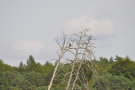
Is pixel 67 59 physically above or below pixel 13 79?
below

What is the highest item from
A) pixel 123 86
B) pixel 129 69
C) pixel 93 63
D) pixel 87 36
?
pixel 129 69

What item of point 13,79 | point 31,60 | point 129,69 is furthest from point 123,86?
point 31,60

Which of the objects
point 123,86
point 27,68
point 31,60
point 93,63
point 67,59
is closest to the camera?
point 93,63

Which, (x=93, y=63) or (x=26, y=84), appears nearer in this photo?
(x=93, y=63)

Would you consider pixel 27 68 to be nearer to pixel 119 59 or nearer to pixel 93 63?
pixel 119 59

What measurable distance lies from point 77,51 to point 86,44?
0.25 metres

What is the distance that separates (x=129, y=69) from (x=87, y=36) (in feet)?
148

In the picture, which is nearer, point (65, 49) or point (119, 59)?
point (65, 49)

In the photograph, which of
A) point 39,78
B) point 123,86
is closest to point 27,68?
point 39,78

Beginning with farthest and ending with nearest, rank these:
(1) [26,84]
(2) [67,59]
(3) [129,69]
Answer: (3) [129,69] < (1) [26,84] < (2) [67,59]

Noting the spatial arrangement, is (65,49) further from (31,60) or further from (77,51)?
(31,60)

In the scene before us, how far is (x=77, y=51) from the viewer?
8328mm

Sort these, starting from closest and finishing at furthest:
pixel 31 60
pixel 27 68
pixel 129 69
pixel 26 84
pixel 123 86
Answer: pixel 123 86 → pixel 26 84 → pixel 129 69 → pixel 27 68 → pixel 31 60

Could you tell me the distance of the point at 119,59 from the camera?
54.8m
